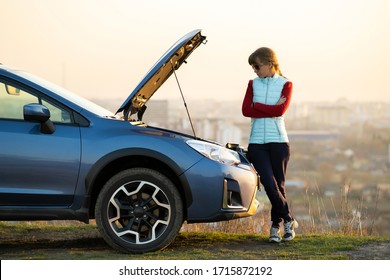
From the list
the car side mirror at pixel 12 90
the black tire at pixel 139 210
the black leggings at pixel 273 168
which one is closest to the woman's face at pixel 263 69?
the black leggings at pixel 273 168

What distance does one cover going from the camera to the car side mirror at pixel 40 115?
24.2 feet

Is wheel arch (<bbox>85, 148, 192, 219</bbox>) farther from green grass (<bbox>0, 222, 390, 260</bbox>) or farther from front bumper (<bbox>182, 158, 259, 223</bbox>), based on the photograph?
green grass (<bbox>0, 222, 390, 260</bbox>)

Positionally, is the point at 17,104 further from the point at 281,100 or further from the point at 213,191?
the point at 281,100

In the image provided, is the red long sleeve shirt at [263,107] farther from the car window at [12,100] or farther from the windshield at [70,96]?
the car window at [12,100]

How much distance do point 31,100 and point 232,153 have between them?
1909mm

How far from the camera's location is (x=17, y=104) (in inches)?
303

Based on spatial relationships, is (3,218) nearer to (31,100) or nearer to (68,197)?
(68,197)

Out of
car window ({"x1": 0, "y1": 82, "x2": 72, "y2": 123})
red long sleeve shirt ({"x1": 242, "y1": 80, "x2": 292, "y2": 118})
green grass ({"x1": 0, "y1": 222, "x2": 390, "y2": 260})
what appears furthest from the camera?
red long sleeve shirt ({"x1": 242, "y1": 80, "x2": 292, "y2": 118})

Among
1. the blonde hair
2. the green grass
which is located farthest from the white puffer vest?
the green grass

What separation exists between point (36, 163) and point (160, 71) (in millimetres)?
1597

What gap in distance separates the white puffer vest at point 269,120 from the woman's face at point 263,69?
50 mm

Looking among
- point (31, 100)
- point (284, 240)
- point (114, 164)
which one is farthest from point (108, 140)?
point (284, 240)

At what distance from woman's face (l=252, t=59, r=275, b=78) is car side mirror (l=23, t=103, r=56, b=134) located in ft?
7.17

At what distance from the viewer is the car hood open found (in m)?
8.10
